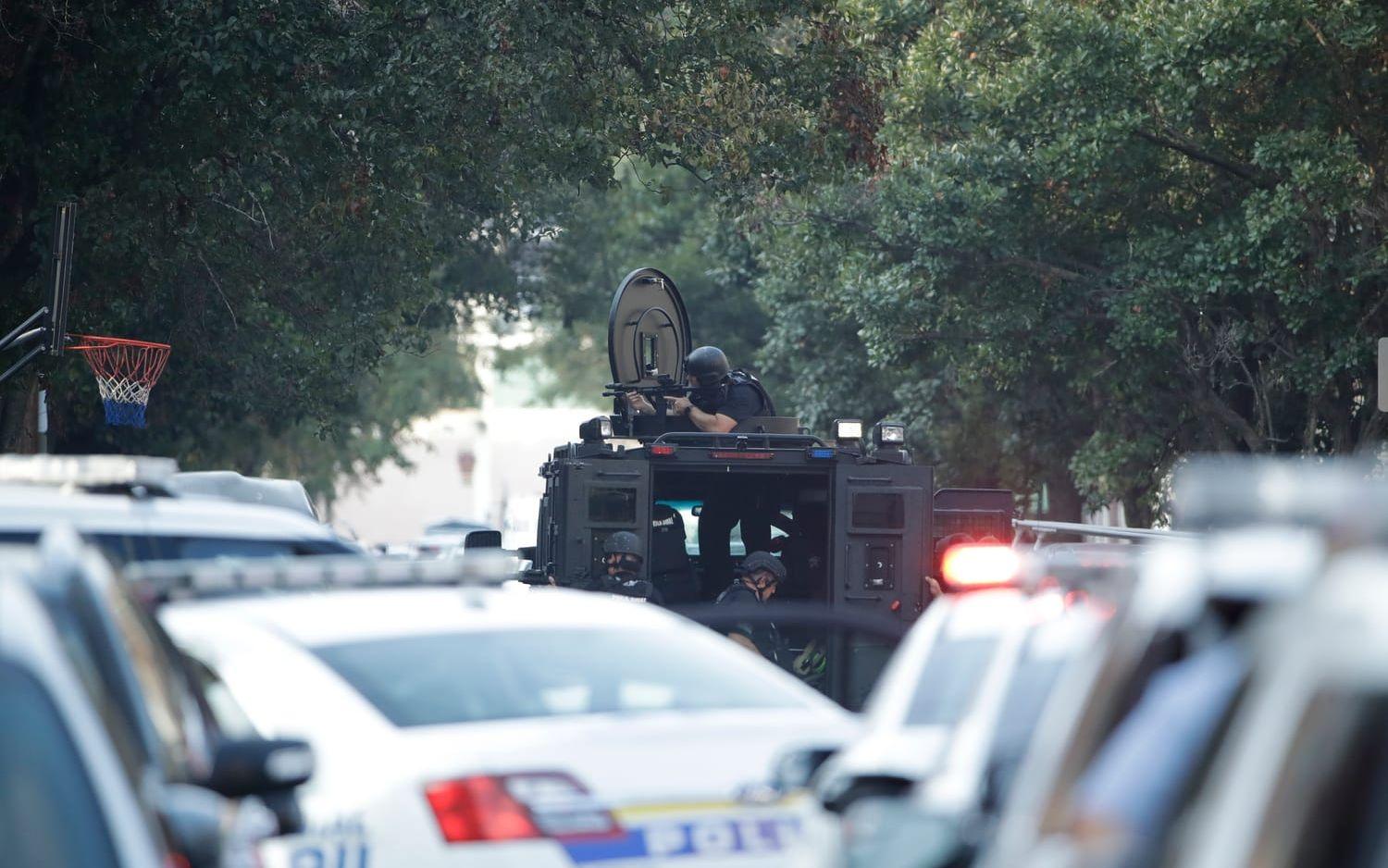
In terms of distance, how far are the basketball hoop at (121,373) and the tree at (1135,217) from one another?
7234mm

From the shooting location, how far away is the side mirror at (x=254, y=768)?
436 centimetres

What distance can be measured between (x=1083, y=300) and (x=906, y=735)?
21.0 m

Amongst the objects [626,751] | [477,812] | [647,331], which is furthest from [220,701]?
[647,331]

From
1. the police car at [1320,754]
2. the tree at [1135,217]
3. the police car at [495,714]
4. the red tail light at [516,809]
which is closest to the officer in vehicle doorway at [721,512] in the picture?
the tree at [1135,217]

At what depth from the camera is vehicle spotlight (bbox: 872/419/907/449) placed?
539 inches

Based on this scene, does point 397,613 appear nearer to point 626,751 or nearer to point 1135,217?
point 626,751

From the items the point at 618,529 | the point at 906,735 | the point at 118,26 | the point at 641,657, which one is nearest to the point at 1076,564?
the point at 906,735

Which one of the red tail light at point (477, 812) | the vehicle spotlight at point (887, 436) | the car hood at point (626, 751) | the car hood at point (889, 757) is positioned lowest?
the red tail light at point (477, 812)

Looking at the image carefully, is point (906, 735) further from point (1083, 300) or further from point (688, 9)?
point (1083, 300)

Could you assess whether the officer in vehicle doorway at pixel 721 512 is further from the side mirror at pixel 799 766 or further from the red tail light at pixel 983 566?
the side mirror at pixel 799 766

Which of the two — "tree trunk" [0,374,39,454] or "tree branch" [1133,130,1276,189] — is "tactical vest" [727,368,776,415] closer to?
"tree trunk" [0,374,39,454]

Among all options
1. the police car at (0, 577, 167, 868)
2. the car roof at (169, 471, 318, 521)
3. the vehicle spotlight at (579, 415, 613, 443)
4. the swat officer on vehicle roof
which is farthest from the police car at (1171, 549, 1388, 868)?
the swat officer on vehicle roof

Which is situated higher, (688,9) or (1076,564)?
(688,9)

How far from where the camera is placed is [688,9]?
65.5ft
